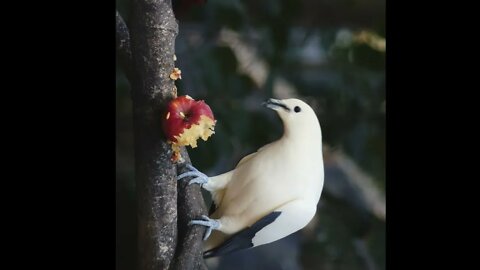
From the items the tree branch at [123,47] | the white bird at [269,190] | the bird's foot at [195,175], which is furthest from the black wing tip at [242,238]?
the tree branch at [123,47]

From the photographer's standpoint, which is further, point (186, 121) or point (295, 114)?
point (295, 114)

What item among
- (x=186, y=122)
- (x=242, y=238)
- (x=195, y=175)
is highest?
(x=186, y=122)

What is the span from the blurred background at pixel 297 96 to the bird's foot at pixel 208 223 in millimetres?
62

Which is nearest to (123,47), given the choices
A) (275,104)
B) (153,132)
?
(153,132)

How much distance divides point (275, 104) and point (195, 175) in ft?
0.60

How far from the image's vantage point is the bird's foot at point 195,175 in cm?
105

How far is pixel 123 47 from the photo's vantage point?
1031mm

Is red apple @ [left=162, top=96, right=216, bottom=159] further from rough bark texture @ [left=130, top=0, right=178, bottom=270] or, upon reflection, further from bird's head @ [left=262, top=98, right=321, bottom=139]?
bird's head @ [left=262, top=98, right=321, bottom=139]

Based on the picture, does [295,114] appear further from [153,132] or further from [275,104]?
[153,132]

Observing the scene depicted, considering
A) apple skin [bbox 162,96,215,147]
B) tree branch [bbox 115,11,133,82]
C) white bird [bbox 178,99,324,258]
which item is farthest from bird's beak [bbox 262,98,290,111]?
tree branch [bbox 115,11,133,82]

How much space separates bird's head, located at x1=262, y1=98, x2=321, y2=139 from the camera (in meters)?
1.10

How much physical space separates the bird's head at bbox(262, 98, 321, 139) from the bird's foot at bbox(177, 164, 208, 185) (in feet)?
0.53
